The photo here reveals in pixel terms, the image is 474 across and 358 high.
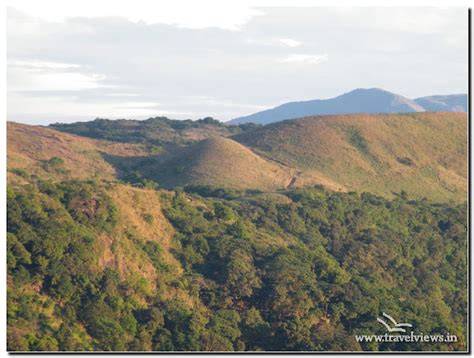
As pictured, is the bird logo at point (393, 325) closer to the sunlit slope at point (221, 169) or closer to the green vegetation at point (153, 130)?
the sunlit slope at point (221, 169)

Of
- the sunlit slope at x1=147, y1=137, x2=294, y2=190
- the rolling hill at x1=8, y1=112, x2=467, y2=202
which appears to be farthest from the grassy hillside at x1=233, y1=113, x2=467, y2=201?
the sunlit slope at x1=147, y1=137, x2=294, y2=190

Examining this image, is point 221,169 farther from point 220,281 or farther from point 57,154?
point 220,281

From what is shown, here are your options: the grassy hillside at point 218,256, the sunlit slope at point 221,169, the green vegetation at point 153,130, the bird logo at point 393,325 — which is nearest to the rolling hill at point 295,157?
the sunlit slope at point 221,169

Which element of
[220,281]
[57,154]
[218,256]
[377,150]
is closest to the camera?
[220,281]

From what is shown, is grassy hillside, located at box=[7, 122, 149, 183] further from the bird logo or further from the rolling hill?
the bird logo

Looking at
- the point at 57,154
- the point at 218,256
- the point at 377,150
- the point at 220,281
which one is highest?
the point at 377,150

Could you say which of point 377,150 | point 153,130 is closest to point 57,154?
point 153,130
